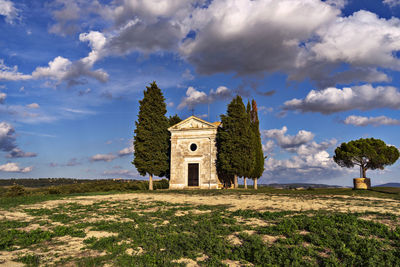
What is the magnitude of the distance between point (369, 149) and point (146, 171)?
31.3m

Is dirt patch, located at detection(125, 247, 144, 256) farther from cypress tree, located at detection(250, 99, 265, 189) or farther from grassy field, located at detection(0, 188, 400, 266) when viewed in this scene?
cypress tree, located at detection(250, 99, 265, 189)

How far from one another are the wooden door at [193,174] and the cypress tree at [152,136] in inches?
122

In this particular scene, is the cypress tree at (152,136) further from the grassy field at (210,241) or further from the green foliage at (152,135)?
the grassy field at (210,241)

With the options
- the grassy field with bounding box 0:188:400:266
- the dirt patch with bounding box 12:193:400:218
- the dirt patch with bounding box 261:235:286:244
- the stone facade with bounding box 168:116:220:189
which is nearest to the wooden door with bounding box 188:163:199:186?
the stone facade with bounding box 168:116:220:189

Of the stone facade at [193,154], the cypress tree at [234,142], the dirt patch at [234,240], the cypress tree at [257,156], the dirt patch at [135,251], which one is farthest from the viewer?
the cypress tree at [257,156]

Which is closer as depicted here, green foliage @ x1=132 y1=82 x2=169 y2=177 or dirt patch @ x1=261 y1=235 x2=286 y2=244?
dirt patch @ x1=261 y1=235 x2=286 y2=244

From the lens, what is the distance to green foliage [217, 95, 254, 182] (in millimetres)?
32438

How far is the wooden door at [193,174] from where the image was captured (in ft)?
114

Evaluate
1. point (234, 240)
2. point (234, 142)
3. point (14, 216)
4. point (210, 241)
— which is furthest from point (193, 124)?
point (210, 241)

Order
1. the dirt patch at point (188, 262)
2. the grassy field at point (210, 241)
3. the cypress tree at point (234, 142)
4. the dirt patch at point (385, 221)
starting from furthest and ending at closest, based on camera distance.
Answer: the cypress tree at point (234, 142), the dirt patch at point (385, 221), the grassy field at point (210, 241), the dirt patch at point (188, 262)

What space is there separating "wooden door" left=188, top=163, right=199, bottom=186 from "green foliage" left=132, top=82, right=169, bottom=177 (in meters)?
3.16

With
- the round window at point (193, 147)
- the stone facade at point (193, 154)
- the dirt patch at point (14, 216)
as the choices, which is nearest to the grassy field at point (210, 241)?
the dirt patch at point (14, 216)

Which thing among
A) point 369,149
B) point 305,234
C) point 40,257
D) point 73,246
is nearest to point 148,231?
point 73,246

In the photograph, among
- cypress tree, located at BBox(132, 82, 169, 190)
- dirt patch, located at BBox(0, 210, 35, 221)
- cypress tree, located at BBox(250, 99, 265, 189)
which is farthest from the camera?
cypress tree, located at BBox(250, 99, 265, 189)
